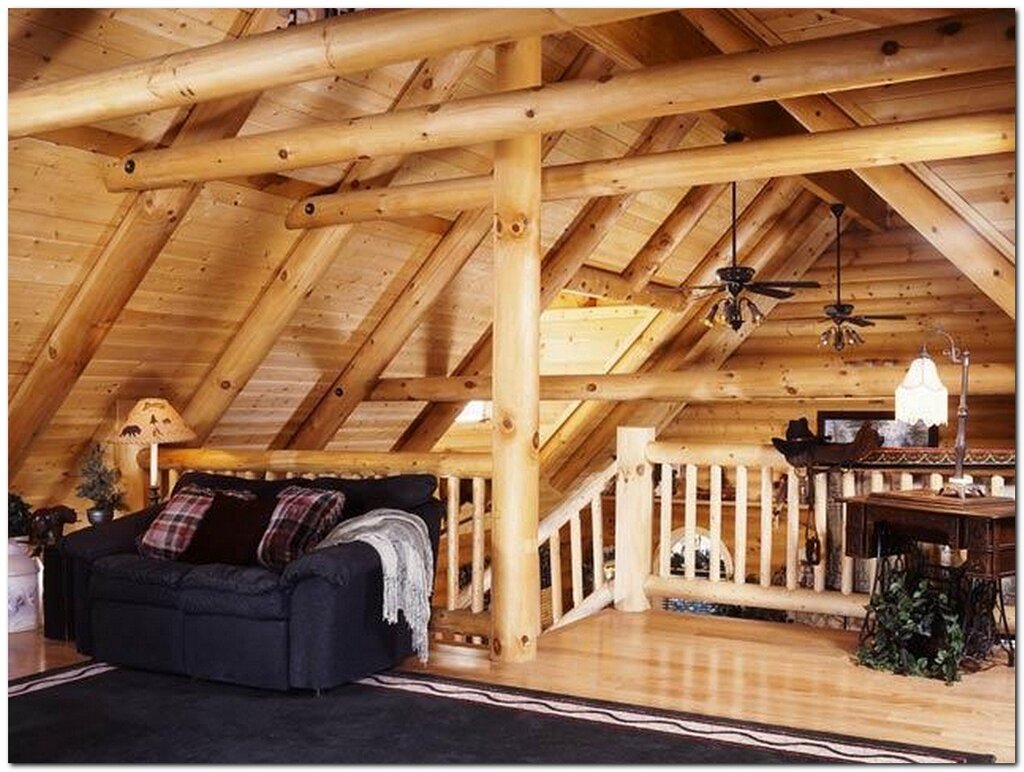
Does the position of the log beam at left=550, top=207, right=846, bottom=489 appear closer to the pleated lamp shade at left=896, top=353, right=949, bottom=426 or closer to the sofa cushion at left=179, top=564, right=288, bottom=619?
the pleated lamp shade at left=896, top=353, right=949, bottom=426

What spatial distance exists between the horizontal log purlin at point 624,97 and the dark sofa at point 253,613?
162 cm

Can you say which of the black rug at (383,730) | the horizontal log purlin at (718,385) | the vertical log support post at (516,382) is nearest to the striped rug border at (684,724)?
the black rug at (383,730)

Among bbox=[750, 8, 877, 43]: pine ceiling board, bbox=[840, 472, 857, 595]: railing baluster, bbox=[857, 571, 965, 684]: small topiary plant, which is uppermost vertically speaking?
bbox=[750, 8, 877, 43]: pine ceiling board

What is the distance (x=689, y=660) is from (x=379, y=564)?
146 centimetres

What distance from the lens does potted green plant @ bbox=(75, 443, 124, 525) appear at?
649cm

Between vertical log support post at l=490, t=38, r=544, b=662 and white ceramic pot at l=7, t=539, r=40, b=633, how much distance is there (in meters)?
2.58

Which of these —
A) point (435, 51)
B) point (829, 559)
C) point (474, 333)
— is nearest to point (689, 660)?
point (829, 559)

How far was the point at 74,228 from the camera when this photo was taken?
583 centimetres

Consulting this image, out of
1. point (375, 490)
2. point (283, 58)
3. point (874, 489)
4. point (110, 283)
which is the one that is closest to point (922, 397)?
point (874, 489)

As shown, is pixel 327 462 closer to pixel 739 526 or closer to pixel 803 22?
pixel 739 526

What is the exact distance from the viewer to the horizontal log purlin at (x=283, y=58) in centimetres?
355

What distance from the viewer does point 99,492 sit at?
259 inches

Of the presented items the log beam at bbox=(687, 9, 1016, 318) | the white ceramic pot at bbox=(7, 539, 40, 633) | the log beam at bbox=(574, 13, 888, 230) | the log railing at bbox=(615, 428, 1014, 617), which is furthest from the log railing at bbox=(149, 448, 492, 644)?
the log beam at bbox=(687, 9, 1016, 318)

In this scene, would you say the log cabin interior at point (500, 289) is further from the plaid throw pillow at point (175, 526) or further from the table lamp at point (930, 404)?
the plaid throw pillow at point (175, 526)
